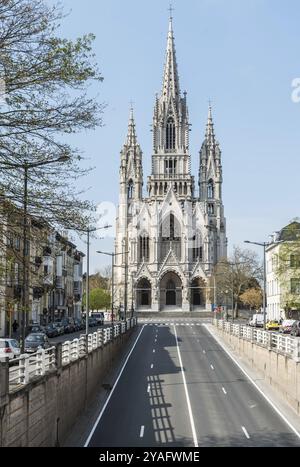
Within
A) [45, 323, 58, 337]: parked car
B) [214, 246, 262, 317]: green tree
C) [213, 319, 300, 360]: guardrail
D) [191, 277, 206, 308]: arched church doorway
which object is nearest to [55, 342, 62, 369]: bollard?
[213, 319, 300, 360]: guardrail

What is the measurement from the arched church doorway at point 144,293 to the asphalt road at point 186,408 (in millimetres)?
76523

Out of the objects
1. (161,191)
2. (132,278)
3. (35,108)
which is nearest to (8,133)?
(35,108)

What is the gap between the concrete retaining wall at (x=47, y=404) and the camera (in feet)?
49.2

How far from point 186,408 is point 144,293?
96.3 meters

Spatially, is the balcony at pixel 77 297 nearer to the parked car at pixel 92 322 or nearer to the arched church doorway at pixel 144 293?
the arched church doorway at pixel 144 293

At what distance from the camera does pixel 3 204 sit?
16.4 meters

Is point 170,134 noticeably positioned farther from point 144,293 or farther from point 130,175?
point 144,293

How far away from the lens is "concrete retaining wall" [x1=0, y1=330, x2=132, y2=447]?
1498 cm

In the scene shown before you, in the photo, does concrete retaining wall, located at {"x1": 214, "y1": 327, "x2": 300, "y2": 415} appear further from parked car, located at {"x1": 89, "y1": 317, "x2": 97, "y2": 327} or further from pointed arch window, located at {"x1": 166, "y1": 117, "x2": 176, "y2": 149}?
pointed arch window, located at {"x1": 166, "y1": 117, "x2": 176, "y2": 149}

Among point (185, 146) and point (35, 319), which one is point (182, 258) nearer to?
point (185, 146)

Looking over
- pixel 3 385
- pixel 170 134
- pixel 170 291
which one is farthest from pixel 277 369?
pixel 170 134

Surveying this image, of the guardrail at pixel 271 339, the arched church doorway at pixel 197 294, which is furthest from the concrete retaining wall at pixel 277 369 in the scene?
the arched church doorway at pixel 197 294

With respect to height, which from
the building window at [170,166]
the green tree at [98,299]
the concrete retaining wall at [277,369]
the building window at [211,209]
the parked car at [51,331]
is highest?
the building window at [170,166]

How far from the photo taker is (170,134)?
141 meters
